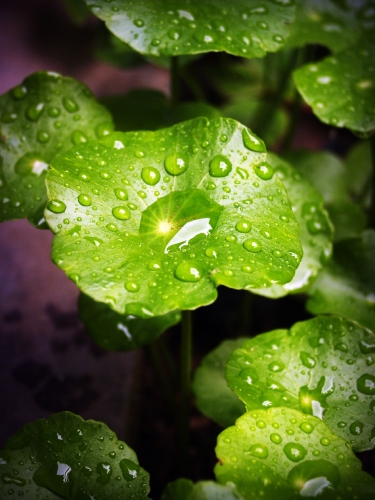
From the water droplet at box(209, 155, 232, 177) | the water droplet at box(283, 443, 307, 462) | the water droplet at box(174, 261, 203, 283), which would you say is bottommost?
Answer: the water droplet at box(283, 443, 307, 462)

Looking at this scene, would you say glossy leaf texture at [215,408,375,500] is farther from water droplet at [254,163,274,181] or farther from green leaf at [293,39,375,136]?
green leaf at [293,39,375,136]

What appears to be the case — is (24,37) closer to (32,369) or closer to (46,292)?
(46,292)

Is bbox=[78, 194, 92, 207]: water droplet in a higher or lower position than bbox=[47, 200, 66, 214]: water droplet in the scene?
lower

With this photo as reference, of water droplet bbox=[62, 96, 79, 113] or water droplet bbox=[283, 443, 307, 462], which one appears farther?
water droplet bbox=[62, 96, 79, 113]

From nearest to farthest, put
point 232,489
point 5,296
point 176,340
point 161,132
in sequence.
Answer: point 232,489 < point 161,132 < point 5,296 < point 176,340

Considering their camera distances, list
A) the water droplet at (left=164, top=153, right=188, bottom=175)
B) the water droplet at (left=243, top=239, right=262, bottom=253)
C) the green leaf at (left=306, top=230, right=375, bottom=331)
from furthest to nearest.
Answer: the green leaf at (left=306, top=230, right=375, bottom=331) < the water droplet at (left=164, top=153, right=188, bottom=175) < the water droplet at (left=243, top=239, right=262, bottom=253)

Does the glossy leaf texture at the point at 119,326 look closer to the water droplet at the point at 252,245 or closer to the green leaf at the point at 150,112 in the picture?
the water droplet at the point at 252,245

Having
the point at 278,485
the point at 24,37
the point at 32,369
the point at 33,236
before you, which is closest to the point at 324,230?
the point at 278,485

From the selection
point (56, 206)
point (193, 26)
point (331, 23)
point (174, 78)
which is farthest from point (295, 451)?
point (331, 23)

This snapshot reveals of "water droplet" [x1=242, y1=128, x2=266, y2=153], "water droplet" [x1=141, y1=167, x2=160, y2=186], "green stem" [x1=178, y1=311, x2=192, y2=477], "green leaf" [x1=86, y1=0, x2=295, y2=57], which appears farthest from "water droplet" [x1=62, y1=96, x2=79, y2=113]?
"green stem" [x1=178, y1=311, x2=192, y2=477]
